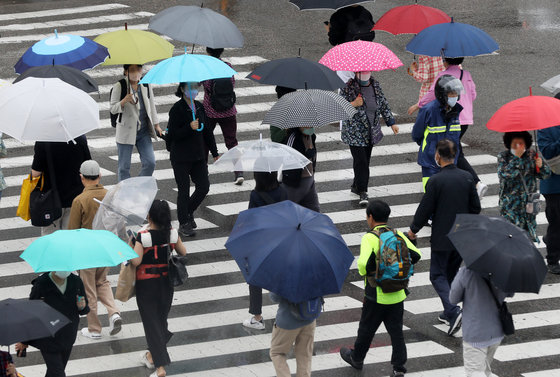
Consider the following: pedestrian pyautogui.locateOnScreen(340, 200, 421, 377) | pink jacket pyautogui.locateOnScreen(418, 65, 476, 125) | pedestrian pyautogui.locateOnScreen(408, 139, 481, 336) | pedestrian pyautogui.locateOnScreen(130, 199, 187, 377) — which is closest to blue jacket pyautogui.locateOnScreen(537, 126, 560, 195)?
pedestrian pyautogui.locateOnScreen(408, 139, 481, 336)

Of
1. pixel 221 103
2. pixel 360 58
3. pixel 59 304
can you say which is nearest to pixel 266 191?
pixel 59 304

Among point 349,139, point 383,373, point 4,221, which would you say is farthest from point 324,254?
point 4,221

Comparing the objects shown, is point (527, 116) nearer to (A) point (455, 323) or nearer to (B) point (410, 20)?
(A) point (455, 323)

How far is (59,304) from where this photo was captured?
311 inches

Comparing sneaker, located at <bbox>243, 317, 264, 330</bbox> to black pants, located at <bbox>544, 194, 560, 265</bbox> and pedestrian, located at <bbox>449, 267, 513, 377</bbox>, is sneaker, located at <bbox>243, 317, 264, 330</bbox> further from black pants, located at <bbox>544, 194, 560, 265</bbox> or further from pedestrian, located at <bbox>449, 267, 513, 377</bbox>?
black pants, located at <bbox>544, 194, 560, 265</bbox>

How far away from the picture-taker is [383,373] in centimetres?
897

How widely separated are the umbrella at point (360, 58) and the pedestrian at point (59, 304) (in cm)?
513

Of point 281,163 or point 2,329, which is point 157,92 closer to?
point 281,163

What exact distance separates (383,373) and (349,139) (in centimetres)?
430

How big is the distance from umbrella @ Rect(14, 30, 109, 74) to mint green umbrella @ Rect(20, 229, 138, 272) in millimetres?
4306

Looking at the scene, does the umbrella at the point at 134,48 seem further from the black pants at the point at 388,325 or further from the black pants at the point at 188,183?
the black pants at the point at 388,325

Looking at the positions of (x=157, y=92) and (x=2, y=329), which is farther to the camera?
(x=157, y=92)

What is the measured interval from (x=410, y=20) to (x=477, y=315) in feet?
21.5

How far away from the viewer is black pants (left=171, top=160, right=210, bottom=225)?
1156 centimetres
